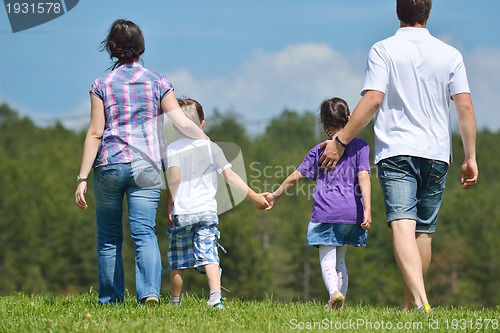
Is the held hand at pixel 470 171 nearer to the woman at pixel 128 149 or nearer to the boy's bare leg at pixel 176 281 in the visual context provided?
the woman at pixel 128 149

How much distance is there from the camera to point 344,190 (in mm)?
7129

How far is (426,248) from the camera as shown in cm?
660

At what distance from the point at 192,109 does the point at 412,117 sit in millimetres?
1978

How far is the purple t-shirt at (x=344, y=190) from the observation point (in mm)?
7082

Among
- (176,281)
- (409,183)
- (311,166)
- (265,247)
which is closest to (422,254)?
(409,183)

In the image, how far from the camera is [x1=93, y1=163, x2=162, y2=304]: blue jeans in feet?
21.7

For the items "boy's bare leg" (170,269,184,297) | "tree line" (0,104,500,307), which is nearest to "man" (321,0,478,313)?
"boy's bare leg" (170,269,184,297)

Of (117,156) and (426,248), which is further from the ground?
(117,156)

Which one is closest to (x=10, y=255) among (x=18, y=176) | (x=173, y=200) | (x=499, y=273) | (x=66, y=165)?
(x=18, y=176)

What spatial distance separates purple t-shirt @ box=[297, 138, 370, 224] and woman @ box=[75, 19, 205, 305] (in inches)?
51.2

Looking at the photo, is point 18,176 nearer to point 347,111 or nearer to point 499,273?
point 499,273

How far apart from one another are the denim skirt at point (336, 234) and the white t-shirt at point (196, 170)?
0.89 metres

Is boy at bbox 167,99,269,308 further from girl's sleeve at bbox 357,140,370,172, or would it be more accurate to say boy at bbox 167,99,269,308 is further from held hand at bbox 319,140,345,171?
girl's sleeve at bbox 357,140,370,172

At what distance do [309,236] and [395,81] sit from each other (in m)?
1.63
